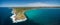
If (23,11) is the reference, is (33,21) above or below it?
below

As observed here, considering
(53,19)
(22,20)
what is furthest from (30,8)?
(53,19)

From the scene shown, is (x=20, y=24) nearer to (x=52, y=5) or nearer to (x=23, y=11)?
(x=23, y=11)

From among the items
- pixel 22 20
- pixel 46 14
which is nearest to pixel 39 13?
pixel 46 14

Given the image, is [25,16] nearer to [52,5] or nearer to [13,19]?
[13,19]
